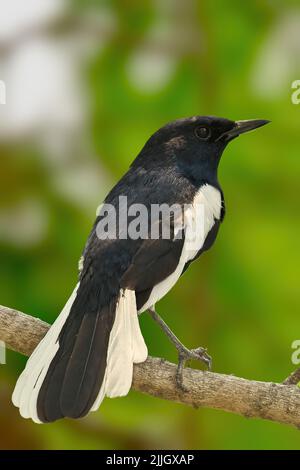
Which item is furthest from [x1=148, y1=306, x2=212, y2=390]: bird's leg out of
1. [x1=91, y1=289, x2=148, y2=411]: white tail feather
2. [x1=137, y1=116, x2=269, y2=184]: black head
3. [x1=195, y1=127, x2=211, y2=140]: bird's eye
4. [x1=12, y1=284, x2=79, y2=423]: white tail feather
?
[x1=195, y1=127, x2=211, y2=140]: bird's eye

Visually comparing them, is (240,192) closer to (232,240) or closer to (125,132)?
(232,240)

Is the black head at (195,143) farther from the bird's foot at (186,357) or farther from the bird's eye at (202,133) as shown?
the bird's foot at (186,357)

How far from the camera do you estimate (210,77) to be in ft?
16.7

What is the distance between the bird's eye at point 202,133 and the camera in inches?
171

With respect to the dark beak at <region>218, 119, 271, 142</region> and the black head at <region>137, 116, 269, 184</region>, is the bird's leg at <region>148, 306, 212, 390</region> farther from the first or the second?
the dark beak at <region>218, 119, 271, 142</region>

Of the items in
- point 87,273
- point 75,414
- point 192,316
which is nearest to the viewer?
point 75,414

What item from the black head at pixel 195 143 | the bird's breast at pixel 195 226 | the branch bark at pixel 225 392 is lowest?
the branch bark at pixel 225 392

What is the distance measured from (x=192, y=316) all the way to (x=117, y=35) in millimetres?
1471

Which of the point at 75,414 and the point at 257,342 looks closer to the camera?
the point at 75,414

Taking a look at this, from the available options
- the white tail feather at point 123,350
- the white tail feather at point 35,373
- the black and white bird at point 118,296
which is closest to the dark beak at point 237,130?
the black and white bird at point 118,296

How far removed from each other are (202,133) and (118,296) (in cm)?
90

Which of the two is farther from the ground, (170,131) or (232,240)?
(170,131)

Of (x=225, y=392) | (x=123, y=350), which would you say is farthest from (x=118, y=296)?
(x=225, y=392)

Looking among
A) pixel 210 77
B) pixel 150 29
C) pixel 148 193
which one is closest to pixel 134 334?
pixel 148 193
